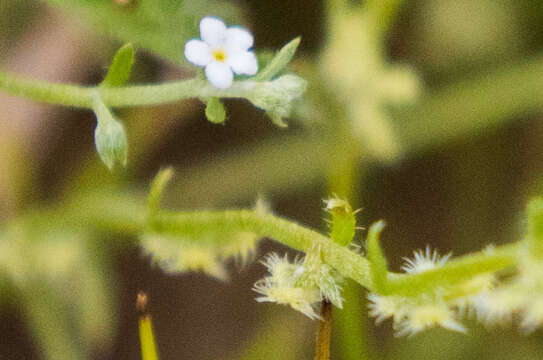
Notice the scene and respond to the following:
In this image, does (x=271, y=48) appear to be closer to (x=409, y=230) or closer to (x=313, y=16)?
(x=313, y=16)

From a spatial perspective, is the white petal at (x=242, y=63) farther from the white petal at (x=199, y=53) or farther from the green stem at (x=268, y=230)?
the green stem at (x=268, y=230)

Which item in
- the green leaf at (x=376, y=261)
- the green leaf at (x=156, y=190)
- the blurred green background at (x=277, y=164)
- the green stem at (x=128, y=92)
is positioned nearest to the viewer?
the green leaf at (x=376, y=261)

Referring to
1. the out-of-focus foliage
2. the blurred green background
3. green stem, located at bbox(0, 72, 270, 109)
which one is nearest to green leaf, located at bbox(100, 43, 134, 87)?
green stem, located at bbox(0, 72, 270, 109)

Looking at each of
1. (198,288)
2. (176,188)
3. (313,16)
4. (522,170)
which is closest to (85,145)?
(176,188)

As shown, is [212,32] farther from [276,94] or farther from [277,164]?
[277,164]

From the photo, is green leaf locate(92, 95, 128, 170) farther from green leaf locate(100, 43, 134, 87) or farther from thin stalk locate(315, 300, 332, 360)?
thin stalk locate(315, 300, 332, 360)

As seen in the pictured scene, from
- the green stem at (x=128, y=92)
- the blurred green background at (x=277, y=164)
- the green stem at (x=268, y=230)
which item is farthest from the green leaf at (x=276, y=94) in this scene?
the blurred green background at (x=277, y=164)
